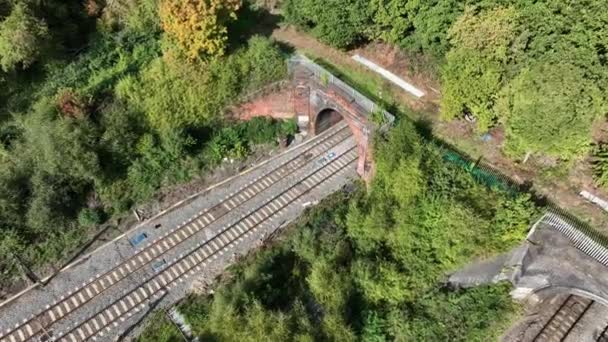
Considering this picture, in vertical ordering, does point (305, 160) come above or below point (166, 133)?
below

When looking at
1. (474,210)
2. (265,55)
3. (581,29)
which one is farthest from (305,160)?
(581,29)

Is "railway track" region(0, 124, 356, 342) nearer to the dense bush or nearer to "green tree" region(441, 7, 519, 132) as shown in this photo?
the dense bush

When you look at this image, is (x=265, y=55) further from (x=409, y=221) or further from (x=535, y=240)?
(x=535, y=240)

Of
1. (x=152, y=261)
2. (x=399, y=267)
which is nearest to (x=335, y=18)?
(x=399, y=267)

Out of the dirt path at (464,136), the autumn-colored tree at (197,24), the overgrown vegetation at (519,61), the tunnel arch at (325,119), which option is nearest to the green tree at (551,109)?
the overgrown vegetation at (519,61)

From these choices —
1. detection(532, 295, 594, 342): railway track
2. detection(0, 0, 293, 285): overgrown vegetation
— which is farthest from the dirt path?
detection(0, 0, 293, 285): overgrown vegetation

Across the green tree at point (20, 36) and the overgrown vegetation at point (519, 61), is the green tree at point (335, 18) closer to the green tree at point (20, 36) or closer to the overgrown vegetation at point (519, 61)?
the overgrown vegetation at point (519, 61)
